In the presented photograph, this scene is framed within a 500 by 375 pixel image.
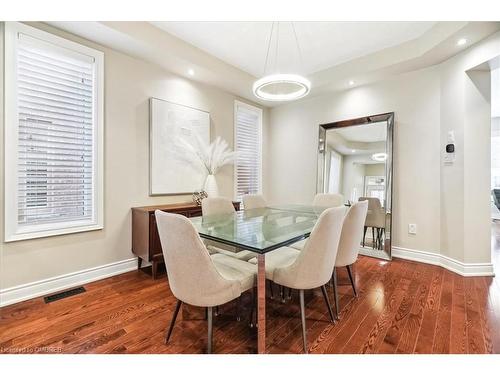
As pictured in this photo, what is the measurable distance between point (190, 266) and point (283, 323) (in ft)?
3.11

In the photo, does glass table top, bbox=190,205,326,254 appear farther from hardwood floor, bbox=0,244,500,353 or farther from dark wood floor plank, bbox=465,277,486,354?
dark wood floor plank, bbox=465,277,486,354

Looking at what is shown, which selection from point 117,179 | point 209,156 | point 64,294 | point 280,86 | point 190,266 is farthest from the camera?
point 209,156

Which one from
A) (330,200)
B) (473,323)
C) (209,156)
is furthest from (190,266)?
(209,156)

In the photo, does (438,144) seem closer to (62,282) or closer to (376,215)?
(376,215)

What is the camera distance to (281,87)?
2576 mm

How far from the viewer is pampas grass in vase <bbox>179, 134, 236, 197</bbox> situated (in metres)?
3.43

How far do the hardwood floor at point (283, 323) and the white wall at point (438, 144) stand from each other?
Result: 2.16 feet

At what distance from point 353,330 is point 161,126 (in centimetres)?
293

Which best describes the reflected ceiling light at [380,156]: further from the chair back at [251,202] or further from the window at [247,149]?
the window at [247,149]

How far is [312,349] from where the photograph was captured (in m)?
1.54

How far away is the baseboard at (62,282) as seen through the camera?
2.11 metres

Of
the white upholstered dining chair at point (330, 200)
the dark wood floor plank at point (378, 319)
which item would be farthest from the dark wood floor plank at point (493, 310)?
the white upholstered dining chair at point (330, 200)

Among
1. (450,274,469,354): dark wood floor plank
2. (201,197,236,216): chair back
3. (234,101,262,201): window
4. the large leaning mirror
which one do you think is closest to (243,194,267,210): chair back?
(201,197,236,216): chair back

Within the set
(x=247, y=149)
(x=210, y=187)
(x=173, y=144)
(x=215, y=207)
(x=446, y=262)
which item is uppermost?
(x=247, y=149)
